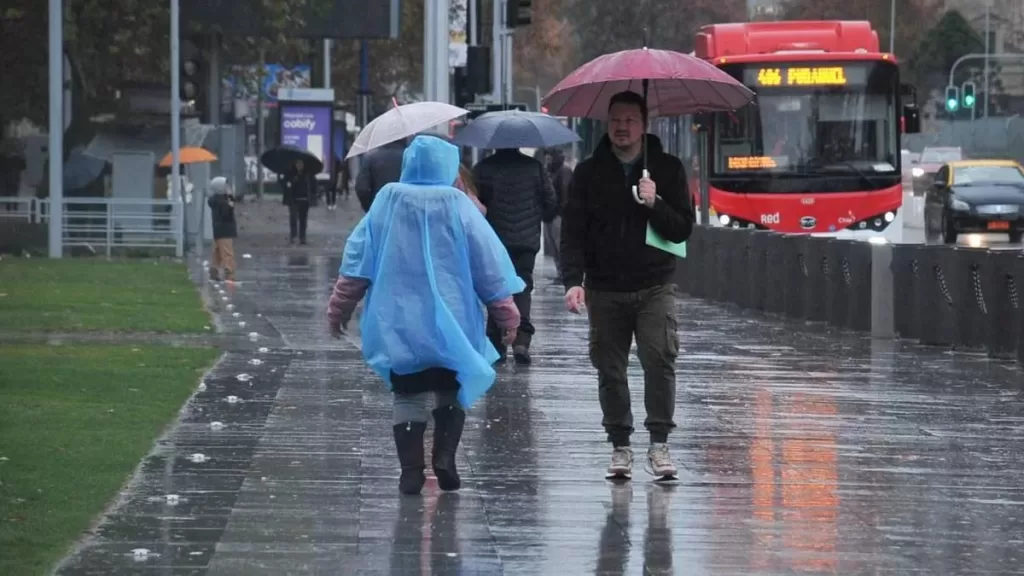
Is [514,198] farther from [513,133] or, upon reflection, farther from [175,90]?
[175,90]

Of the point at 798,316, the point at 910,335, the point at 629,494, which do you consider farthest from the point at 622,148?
the point at 798,316

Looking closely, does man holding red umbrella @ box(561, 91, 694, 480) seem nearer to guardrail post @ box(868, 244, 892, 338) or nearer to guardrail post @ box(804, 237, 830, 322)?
guardrail post @ box(868, 244, 892, 338)

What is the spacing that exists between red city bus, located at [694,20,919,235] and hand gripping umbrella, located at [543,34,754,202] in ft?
58.0

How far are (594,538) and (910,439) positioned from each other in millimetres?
3632

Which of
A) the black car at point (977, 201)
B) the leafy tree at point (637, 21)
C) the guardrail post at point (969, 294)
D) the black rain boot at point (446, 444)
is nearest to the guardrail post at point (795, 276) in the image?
the guardrail post at point (969, 294)

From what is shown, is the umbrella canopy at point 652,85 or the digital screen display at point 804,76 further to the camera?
the digital screen display at point 804,76

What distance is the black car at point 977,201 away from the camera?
38.8 m

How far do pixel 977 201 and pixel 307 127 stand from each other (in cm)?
1891

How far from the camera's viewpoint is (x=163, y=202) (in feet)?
98.7

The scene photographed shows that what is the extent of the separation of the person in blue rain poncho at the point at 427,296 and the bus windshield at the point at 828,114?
63.0ft

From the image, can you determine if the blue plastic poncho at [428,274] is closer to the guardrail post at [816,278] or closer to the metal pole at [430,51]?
the guardrail post at [816,278]

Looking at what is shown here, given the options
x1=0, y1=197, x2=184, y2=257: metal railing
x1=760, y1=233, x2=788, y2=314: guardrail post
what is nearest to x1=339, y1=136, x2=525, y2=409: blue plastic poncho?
x1=760, y1=233, x2=788, y2=314: guardrail post

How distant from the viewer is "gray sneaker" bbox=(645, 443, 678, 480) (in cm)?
894

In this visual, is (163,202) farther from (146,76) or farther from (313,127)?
(313,127)
